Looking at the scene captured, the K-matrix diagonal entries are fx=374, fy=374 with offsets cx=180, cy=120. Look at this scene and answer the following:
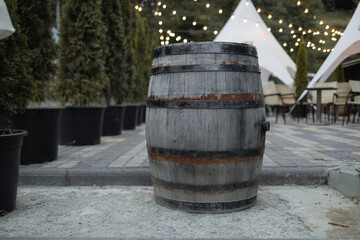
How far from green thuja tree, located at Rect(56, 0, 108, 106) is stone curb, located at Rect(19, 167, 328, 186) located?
2.62 metres

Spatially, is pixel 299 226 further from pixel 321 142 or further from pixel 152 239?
pixel 321 142

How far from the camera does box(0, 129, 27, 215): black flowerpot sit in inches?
110

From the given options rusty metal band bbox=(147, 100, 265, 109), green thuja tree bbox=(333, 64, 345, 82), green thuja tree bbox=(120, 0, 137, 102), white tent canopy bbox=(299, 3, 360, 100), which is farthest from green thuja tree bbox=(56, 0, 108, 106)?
green thuja tree bbox=(333, 64, 345, 82)

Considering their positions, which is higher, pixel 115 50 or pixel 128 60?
pixel 115 50

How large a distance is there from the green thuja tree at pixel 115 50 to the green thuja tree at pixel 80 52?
1.63 metres

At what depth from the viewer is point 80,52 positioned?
6285mm

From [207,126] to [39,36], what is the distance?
294 cm

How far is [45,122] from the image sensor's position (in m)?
4.39

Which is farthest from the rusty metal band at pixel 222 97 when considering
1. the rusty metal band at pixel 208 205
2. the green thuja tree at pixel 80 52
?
the green thuja tree at pixel 80 52

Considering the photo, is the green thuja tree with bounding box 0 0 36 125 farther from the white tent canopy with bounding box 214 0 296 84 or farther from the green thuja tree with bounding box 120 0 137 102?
the white tent canopy with bounding box 214 0 296 84

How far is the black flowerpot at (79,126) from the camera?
5875mm

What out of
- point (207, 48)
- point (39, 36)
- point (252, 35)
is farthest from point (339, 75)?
point (207, 48)

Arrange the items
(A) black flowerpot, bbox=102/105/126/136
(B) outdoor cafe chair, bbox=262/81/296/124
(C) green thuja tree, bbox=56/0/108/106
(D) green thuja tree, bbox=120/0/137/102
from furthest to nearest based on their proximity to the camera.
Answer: (B) outdoor cafe chair, bbox=262/81/296/124 < (D) green thuja tree, bbox=120/0/137/102 < (A) black flowerpot, bbox=102/105/126/136 < (C) green thuja tree, bbox=56/0/108/106

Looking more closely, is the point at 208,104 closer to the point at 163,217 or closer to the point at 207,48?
the point at 207,48
